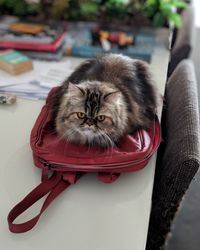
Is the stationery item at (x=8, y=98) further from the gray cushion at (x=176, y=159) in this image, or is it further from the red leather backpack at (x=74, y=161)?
the gray cushion at (x=176, y=159)

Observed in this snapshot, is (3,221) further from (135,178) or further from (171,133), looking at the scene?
(171,133)

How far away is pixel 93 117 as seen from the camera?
0.84 meters

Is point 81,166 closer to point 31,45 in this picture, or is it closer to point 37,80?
point 37,80

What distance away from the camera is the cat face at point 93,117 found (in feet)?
2.76

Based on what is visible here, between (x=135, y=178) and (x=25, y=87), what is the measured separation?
664 millimetres

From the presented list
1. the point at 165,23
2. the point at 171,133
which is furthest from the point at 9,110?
the point at 165,23

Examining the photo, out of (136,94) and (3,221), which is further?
(136,94)

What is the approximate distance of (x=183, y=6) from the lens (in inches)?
67.9

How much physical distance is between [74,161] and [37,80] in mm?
634

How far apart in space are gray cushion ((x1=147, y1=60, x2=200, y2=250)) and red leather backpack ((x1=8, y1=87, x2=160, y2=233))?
75mm

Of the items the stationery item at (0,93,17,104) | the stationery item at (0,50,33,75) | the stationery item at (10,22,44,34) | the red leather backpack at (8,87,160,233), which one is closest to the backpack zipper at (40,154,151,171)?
the red leather backpack at (8,87,160,233)

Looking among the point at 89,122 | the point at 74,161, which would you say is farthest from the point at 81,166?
the point at 89,122

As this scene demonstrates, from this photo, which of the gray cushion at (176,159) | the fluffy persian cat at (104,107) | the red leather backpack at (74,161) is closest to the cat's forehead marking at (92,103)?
the fluffy persian cat at (104,107)

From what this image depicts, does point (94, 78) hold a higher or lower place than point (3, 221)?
higher
